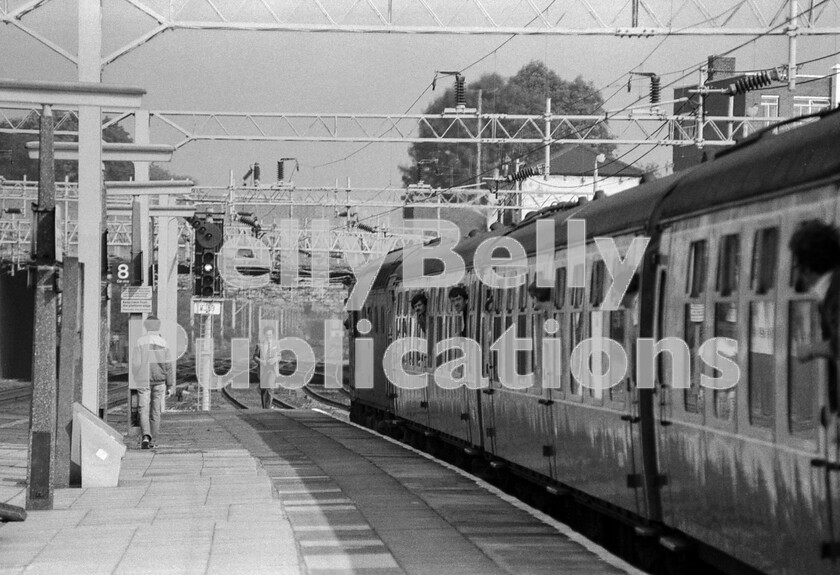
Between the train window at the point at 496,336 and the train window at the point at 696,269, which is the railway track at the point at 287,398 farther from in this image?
the train window at the point at 696,269

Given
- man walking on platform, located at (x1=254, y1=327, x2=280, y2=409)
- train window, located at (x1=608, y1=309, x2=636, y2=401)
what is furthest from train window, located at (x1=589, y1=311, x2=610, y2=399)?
man walking on platform, located at (x1=254, y1=327, x2=280, y2=409)

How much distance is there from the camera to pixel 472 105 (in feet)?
302

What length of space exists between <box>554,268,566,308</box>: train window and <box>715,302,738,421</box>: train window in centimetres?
445

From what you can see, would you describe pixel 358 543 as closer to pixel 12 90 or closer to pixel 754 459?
pixel 754 459

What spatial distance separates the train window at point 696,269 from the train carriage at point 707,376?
0.06 feet

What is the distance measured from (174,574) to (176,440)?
15781mm

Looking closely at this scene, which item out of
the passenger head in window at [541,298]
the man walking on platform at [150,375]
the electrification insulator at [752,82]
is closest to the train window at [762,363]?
the passenger head in window at [541,298]

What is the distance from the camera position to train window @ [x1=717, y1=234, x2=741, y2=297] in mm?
9062

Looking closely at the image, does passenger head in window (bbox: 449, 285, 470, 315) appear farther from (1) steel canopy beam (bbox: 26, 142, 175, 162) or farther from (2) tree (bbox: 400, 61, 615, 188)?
(2) tree (bbox: 400, 61, 615, 188)

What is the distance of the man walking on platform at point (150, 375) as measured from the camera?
22.0 metres

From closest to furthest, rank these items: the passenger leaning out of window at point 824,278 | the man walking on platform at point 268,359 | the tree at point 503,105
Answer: the passenger leaning out of window at point 824,278
the man walking on platform at point 268,359
the tree at point 503,105

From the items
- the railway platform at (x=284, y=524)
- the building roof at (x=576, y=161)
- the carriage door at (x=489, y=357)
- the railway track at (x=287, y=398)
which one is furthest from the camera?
the building roof at (x=576, y=161)

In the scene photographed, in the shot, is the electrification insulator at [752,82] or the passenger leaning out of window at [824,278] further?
the electrification insulator at [752,82]

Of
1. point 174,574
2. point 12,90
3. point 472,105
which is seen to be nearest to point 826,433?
point 174,574
